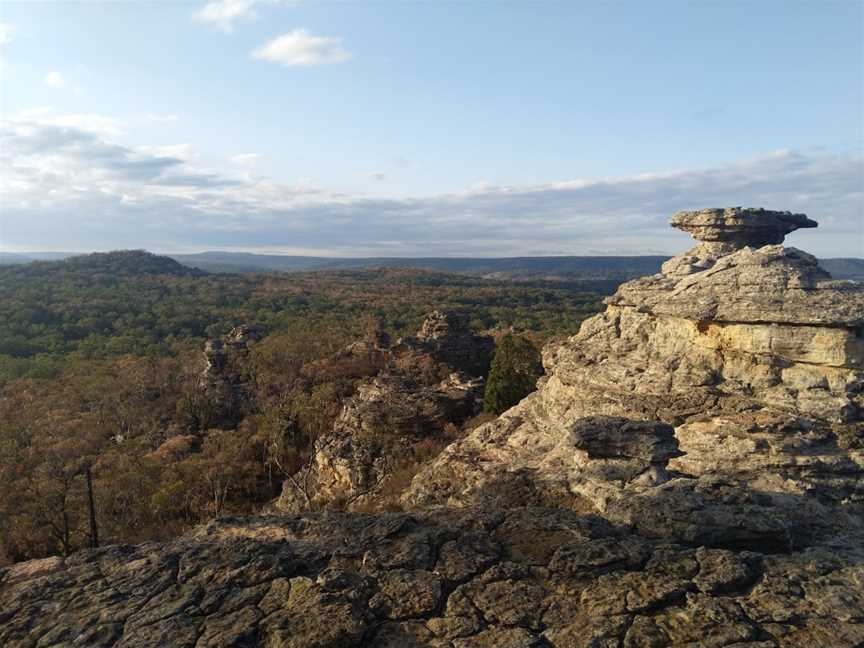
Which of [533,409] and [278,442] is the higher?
[533,409]

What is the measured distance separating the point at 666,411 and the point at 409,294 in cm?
9999

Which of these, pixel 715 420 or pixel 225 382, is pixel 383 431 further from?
pixel 225 382

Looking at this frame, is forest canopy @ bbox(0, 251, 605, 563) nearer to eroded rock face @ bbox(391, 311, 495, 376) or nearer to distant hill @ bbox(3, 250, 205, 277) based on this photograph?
eroded rock face @ bbox(391, 311, 495, 376)

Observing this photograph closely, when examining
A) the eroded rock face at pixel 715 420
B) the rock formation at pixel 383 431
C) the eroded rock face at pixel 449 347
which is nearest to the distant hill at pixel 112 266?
the eroded rock face at pixel 449 347

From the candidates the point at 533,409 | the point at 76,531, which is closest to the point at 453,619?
the point at 533,409

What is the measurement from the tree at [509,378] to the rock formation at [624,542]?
9401 millimetres

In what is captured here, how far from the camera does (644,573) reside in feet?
26.9

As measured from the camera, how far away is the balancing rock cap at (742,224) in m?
19.9

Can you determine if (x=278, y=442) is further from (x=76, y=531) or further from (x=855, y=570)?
(x=855, y=570)

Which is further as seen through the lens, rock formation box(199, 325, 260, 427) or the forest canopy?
rock formation box(199, 325, 260, 427)

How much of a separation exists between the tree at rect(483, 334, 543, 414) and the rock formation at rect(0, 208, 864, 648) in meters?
9.40

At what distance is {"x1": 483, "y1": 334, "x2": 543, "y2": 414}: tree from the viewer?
2772cm

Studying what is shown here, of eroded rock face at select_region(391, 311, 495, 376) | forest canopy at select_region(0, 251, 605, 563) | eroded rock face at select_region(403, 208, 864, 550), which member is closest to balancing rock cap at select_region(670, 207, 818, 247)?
eroded rock face at select_region(403, 208, 864, 550)

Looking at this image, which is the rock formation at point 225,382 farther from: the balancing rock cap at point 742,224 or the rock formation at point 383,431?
the balancing rock cap at point 742,224
